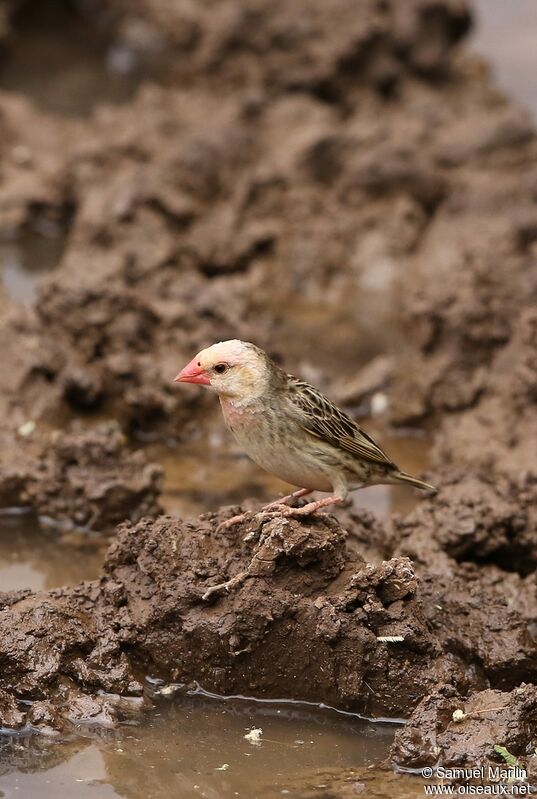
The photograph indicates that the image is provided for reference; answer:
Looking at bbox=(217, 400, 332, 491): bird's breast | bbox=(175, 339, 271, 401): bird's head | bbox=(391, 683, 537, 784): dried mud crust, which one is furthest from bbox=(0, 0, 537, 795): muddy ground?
bbox=(175, 339, 271, 401): bird's head

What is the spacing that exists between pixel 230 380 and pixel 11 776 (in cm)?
190

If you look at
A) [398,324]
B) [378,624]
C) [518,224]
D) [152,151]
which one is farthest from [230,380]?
[152,151]

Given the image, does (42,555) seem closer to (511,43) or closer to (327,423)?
(327,423)

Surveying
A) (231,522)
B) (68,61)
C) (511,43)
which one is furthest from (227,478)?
(511,43)

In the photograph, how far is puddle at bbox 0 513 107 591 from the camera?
21.3 feet

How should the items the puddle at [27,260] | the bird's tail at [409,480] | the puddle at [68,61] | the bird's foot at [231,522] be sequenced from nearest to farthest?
the bird's foot at [231,522], the bird's tail at [409,480], the puddle at [27,260], the puddle at [68,61]

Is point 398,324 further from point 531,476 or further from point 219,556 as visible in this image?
point 219,556

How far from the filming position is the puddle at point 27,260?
32.7 feet

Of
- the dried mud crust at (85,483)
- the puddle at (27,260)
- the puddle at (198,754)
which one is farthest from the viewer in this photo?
the puddle at (27,260)

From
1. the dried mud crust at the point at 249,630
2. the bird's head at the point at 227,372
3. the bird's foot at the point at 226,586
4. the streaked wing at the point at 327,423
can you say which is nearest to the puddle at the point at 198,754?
the dried mud crust at the point at 249,630

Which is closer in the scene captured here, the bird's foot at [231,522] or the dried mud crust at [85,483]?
the bird's foot at [231,522]

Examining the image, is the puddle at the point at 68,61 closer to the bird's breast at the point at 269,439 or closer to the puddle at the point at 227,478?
the puddle at the point at 227,478

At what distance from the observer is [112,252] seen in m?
9.67

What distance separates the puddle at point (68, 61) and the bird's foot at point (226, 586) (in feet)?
25.7
